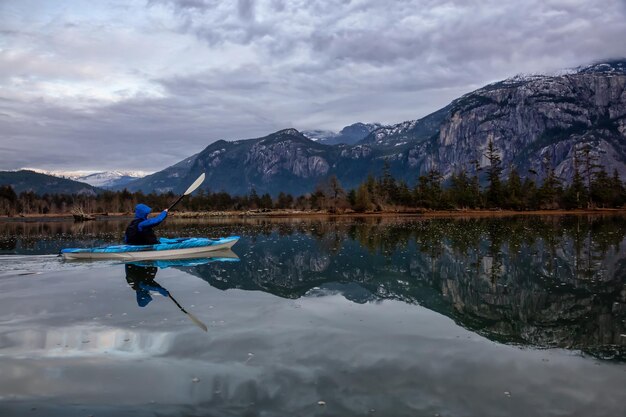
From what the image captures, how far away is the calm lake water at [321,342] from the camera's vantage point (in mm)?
7527

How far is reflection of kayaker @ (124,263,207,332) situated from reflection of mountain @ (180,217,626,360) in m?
2.05

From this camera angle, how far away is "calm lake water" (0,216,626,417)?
7.53 m

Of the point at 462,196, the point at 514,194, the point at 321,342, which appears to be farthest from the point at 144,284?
the point at 514,194

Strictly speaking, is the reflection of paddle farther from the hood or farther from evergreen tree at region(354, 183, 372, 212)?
evergreen tree at region(354, 183, 372, 212)

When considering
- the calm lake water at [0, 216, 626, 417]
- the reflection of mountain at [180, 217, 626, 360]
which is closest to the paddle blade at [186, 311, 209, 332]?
the calm lake water at [0, 216, 626, 417]

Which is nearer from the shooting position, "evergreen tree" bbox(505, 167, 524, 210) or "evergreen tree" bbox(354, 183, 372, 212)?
"evergreen tree" bbox(505, 167, 524, 210)

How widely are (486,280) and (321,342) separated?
29.9 ft

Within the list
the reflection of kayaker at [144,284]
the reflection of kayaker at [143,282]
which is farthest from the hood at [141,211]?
the reflection of kayaker at [143,282]

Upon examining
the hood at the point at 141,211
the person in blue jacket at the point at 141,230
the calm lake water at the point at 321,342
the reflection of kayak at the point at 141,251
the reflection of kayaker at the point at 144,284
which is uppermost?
the hood at the point at 141,211

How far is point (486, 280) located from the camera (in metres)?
17.4

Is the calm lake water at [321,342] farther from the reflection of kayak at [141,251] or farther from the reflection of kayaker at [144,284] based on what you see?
the reflection of kayak at [141,251]

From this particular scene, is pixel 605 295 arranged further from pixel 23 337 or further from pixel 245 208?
pixel 245 208

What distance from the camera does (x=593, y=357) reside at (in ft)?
30.7

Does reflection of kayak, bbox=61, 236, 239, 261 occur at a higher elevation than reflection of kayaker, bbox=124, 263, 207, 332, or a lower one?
higher
